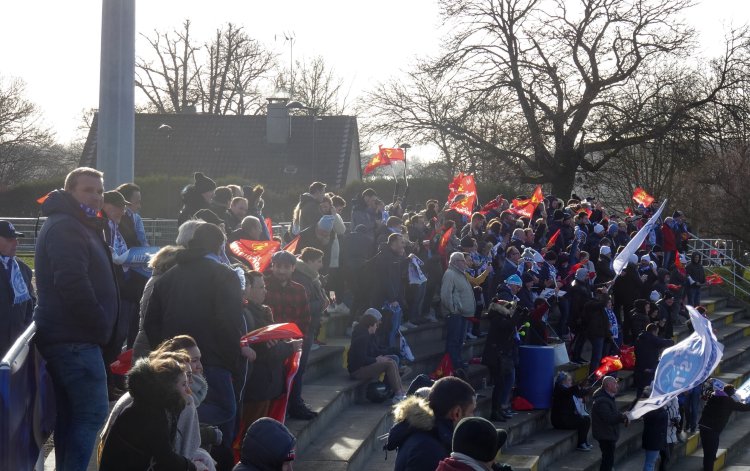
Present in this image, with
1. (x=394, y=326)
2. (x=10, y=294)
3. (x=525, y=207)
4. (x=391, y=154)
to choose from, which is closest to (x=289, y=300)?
(x=10, y=294)

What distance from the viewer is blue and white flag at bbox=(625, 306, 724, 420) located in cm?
1073

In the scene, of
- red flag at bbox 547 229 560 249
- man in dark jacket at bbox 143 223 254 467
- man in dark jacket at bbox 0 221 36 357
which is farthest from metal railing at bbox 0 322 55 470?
red flag at bbox 547 229 560 249

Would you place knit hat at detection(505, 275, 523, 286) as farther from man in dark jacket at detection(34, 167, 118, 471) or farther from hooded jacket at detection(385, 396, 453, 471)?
man in dark jacket at detection(34, 167, 118, 471)

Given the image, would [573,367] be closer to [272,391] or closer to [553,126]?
[272,391]

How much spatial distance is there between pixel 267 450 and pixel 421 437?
1.03m

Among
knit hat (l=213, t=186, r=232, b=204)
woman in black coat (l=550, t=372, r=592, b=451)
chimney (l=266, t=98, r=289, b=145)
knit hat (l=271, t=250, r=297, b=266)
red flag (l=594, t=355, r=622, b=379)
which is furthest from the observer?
chimney (l=266, t=98, r=289, b=145)

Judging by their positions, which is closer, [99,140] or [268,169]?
[99,140]

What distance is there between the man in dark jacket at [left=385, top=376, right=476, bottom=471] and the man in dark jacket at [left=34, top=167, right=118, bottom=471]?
166 centimetres

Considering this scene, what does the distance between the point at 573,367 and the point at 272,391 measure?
434 inches

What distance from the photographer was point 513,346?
1477cm

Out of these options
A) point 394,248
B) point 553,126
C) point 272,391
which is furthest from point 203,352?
point 553,126

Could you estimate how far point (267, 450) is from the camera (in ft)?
16.6

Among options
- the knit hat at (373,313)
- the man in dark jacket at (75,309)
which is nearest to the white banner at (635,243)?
the knit hat at (373,313)

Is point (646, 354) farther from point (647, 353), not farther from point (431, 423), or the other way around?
point (431, 423)
